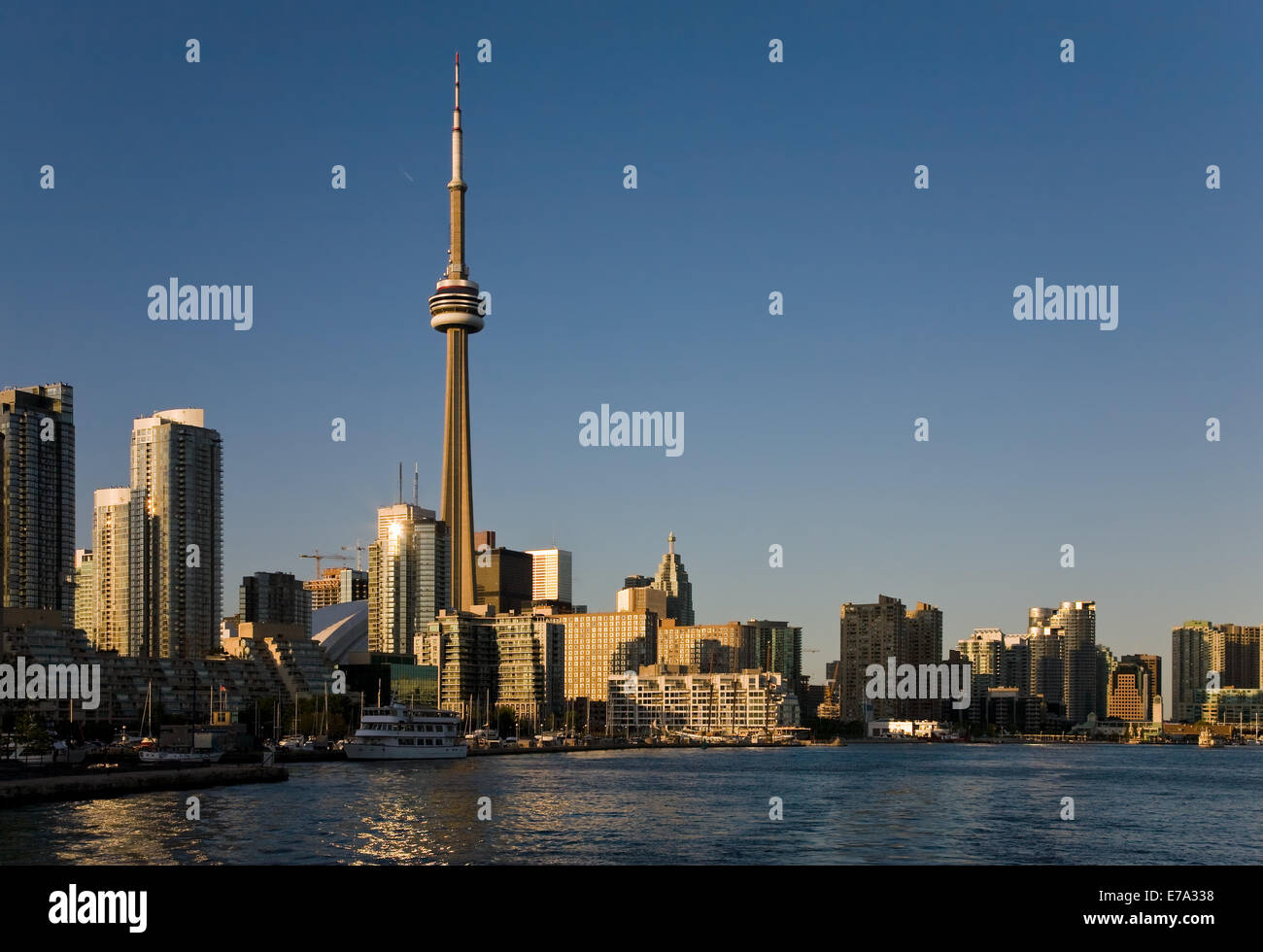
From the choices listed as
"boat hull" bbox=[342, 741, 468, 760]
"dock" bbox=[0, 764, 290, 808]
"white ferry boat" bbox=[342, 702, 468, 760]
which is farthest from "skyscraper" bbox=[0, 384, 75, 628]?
"dock" bbox=[0, 764, 290, 808]

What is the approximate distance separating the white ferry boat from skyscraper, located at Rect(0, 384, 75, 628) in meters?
65.4

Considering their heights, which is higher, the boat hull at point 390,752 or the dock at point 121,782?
the dock at point 121,782

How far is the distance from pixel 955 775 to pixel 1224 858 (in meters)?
60.8

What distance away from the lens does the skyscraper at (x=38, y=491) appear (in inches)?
7032

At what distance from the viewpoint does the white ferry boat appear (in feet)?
418

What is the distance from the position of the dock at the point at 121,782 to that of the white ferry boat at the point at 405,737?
109 feet

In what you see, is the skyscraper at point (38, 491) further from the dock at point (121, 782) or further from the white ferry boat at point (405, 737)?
the dock at point (121, 782)

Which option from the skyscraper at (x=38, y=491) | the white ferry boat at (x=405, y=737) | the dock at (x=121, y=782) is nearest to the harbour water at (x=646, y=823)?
the dock at (x=121, y=782)

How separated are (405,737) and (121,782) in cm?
5744

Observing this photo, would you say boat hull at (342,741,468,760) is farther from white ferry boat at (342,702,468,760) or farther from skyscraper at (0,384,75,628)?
skyscraper at (0,384,75,628)

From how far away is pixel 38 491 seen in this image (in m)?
182

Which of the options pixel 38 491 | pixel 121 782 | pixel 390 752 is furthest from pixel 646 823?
pixel 38 491

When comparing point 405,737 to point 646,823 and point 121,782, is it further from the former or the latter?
point 646,823
